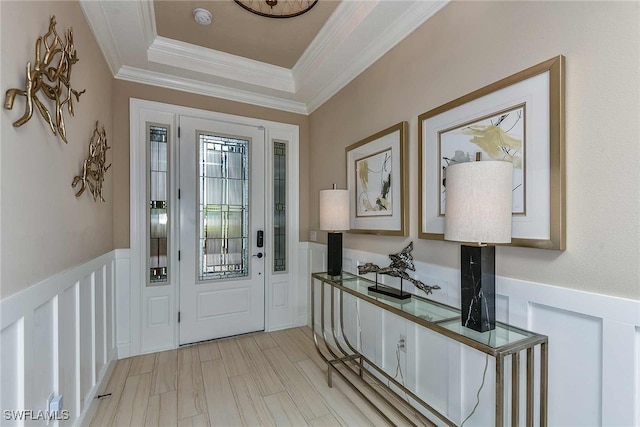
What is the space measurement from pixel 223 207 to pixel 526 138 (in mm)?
2713

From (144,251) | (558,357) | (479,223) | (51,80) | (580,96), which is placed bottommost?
(558,357)

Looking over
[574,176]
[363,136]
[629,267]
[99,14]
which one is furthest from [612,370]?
[99,14]

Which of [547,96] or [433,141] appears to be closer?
[547,96]

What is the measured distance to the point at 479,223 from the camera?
1.18m

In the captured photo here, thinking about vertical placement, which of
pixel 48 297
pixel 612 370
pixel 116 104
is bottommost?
pixel 612 370

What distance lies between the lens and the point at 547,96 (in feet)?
4.03

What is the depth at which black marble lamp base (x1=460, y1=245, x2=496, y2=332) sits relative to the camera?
128cm

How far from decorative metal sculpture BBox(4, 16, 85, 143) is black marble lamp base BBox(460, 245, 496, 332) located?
1909 millimetres

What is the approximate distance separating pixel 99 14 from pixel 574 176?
286 cm

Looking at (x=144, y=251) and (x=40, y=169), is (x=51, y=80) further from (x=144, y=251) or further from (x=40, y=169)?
(x=144, y=251)

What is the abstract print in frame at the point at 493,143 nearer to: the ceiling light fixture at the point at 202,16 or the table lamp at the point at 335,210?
the table lamp at the point at 335,210

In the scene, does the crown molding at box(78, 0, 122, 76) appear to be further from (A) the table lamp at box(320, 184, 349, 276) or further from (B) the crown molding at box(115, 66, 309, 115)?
(A) the table lamp at box(320, 184, 349, 276)

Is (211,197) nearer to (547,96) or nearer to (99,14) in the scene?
(99,14)

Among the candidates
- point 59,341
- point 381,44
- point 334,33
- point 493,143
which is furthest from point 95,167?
point 493,143
